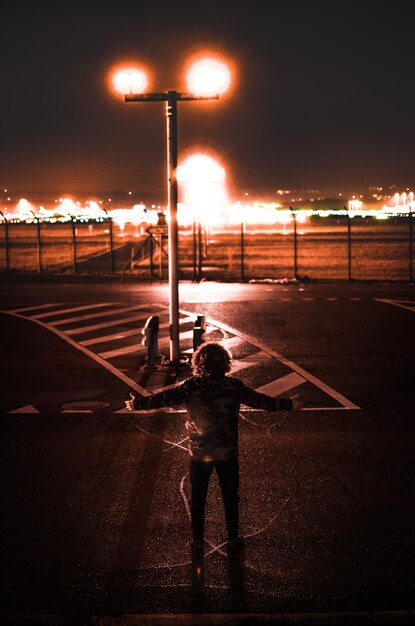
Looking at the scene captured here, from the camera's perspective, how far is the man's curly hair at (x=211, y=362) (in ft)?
19.9

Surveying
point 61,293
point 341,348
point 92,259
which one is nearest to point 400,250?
point 92,259

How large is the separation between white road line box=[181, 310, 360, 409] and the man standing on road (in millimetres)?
5539

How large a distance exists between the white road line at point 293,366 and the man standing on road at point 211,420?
554 cm

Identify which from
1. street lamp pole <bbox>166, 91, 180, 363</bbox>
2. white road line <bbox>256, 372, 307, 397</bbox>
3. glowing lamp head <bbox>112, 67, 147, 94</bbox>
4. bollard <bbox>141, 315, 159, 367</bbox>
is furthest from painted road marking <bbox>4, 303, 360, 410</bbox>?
glowing lamp head <bbox>112, 67, 147, 94</bbox>

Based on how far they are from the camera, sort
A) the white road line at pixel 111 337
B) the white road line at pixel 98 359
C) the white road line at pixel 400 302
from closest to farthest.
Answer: the white road line at pixel 98 359 < the white road line at pixel 111 337 < the white road line at pixel 400 302

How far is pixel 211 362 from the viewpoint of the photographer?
19.9 ft

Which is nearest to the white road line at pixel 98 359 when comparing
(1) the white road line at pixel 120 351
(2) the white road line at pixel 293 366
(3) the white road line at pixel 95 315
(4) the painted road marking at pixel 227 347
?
(4) the painted road marking at pixel 227 347

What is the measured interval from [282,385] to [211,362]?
7.13 m

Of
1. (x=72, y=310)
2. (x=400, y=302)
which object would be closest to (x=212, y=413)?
(x=72, y=310)

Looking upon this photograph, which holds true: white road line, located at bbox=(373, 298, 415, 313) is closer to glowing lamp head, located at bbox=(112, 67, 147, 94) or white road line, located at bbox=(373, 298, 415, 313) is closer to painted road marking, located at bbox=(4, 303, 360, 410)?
painted road marking, located at bbox=(4, 303, 360, 410)

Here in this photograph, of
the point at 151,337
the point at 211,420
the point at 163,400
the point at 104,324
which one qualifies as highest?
the point at 163,400

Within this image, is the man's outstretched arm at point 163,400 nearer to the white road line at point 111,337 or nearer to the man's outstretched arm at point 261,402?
the man's outstretched arm at point 261,402

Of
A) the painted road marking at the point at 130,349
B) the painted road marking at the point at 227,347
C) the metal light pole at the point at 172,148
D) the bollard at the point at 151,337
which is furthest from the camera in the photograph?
the painted road marking at the point at 130,349

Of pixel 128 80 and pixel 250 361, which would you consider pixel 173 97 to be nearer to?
pixel 128 80
